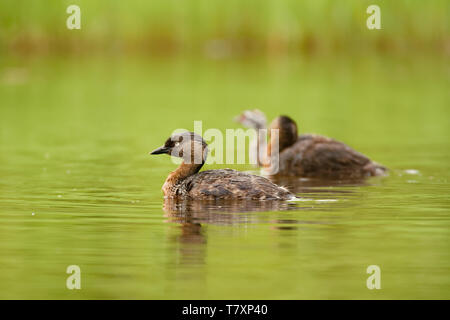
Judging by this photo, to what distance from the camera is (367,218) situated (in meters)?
10.4

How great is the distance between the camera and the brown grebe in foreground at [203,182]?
11.4 meters

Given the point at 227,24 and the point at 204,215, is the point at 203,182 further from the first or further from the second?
the point at 227,24

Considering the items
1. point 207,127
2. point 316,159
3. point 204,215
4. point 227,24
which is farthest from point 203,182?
point 227,24

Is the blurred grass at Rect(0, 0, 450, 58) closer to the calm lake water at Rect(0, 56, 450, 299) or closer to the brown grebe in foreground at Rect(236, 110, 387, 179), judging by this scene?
the calm lake water at Rect(0, 56, 450, 299)

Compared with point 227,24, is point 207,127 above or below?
below

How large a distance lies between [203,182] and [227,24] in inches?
908

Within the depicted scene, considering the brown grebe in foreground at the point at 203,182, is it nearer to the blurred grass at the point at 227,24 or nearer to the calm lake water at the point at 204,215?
the calm lake water at the point at 204,215

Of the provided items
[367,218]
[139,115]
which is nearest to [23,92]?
[139,115]

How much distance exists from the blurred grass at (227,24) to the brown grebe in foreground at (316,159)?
18387mm

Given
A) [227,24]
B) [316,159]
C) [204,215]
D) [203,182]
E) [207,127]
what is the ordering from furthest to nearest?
[227,24]
[207,127]
[316,159]
[203,182]
[204,215]

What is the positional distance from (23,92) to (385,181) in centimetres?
1704

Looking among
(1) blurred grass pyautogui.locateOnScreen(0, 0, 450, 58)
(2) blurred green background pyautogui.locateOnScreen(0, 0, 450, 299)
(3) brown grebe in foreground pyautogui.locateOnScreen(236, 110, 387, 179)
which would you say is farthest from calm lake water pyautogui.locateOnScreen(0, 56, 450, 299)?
(1) blurred grass pyautogui.locateOnScreen(0, 0, 450, 58)

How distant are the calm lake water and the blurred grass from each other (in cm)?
834

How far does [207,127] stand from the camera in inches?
782
